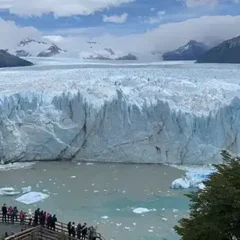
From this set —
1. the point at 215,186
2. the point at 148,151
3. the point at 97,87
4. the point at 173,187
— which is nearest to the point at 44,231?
the point at 215,186

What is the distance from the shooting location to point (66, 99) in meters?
18.5

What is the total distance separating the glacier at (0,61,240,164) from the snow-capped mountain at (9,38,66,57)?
24049 millimetres

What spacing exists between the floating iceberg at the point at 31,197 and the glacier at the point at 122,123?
484 cm

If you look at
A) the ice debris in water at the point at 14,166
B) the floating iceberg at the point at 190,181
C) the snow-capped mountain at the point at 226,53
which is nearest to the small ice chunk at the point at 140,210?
the floating iceberg at the point at 190,181

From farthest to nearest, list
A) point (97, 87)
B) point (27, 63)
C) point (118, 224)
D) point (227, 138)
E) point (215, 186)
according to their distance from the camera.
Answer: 1. point (27, 63)
2. point (97, 87)
3. point (227, 138)
4. point (118, 224)
5. point (215, 186)

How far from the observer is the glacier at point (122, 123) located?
1764 cm

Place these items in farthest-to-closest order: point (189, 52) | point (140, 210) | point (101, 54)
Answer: point (101, 54) < point (189, 52) < point (140, 210)

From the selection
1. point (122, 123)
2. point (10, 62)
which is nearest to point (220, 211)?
point (122, 123)

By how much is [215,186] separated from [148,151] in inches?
479

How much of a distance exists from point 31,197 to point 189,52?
30381 millimetres

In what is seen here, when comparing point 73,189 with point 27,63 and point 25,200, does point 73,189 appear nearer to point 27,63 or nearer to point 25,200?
point 25,200

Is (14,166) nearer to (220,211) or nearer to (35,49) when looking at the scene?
(220,211)

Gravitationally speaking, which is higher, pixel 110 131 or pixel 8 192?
pixel 110 131

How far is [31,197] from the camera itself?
43.2ft
